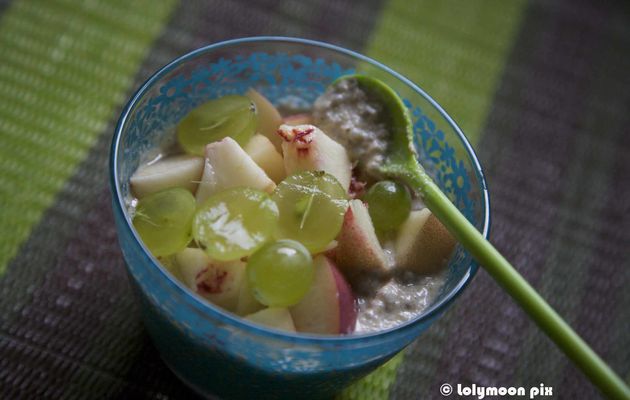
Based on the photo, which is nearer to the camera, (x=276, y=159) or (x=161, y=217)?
(x=161, y=217)

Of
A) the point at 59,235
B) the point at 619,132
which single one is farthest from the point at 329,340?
the point at 619,132

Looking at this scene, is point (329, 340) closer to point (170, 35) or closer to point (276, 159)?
point (276, 159)

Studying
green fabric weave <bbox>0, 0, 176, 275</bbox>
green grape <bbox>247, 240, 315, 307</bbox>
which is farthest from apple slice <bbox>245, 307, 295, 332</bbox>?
A: green fabric weave <bbox>0, 0, 176, 275</bbox>

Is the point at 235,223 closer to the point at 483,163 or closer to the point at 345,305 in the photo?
the point at 345,305

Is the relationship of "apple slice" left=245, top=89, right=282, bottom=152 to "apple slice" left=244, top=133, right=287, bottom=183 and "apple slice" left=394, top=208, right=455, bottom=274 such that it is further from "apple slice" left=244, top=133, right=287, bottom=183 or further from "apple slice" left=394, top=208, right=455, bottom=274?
"apple slice" left=394, top=208, right=455, bottom=274

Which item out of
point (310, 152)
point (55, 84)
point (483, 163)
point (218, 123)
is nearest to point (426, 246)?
point (310, 152)

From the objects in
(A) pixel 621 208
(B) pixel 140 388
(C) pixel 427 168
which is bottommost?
(B) pixel 140 388
